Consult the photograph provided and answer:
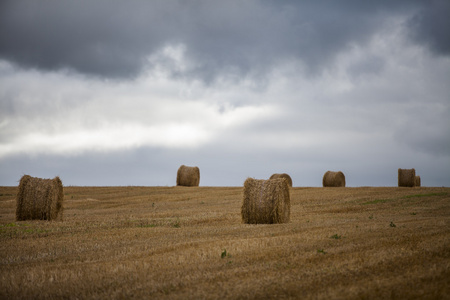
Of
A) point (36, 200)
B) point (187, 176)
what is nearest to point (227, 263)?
point (36, 200)

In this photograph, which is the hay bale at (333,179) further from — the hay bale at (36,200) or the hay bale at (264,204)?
the hay bale at (36,200)

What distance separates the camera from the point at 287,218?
17.7 m

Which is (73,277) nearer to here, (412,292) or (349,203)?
(412,292)

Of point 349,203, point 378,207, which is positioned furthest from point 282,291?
point 349,203

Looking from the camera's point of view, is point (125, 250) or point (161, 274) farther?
point (125, 250)

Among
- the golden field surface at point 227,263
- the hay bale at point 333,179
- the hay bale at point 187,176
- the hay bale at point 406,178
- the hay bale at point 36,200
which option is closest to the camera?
the golden field surface at point 227,263

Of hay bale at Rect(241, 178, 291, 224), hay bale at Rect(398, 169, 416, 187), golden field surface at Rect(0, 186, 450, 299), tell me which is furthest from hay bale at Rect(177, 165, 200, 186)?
golden field surface at Rect(0, 186, 450, 299)

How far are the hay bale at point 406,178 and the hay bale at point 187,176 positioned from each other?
60.3 ft

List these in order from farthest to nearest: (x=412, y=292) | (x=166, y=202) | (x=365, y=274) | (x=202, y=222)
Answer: (x=166, y=202), (x=202, y=222), (x=365, y=274), (x=412, y=292)

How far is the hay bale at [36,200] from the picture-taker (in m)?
18.8

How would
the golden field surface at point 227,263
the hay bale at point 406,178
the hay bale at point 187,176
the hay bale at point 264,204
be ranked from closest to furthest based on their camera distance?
the golden field surface at point 227,263 → the hay bale at point 264,204 → the hay bale at point 406,178 → the hay bale at point 187,176

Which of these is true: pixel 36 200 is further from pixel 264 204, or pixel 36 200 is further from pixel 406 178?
pixel 406 178

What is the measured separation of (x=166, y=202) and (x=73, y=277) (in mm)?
21813

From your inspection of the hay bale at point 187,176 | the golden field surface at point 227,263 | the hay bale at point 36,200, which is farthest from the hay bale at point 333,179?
the hay bale at point 36,200
